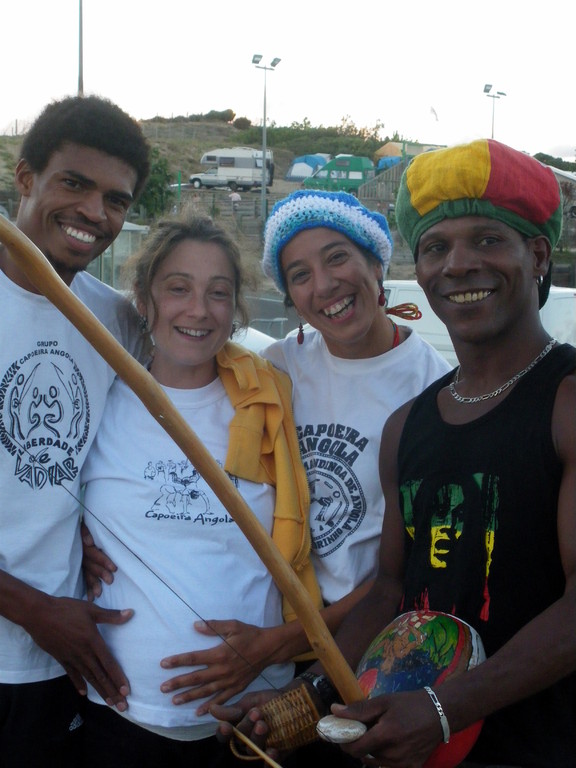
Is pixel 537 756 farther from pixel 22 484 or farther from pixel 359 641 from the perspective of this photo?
pixel 22 484

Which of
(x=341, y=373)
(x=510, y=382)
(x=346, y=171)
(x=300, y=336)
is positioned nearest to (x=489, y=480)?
(x=510, y=382)

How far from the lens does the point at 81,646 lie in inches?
A: 82.6

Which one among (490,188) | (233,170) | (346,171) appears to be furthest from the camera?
(233,170)

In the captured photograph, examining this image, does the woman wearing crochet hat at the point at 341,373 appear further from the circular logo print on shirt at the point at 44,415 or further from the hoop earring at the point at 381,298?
the circular logo print on shirt at the point at 44,415

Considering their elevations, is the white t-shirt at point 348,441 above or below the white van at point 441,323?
above

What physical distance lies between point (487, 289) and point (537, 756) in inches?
39.0

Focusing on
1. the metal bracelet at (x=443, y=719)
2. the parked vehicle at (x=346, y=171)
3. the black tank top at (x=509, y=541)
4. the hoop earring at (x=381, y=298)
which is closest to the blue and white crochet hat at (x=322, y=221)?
the hoop earring at (x=381, y=298)

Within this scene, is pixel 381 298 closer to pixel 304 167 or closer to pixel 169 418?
pixel 169 418

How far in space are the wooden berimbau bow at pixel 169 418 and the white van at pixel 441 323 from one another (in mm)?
5916

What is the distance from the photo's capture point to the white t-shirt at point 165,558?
2.09 meters

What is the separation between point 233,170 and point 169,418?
47.0 metres

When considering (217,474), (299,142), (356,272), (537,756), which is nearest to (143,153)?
(356,272)

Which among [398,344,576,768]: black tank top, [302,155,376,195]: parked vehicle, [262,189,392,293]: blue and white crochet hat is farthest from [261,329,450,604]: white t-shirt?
[302,155,376,195]: parked vehicle

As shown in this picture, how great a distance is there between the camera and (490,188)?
5.77ft
